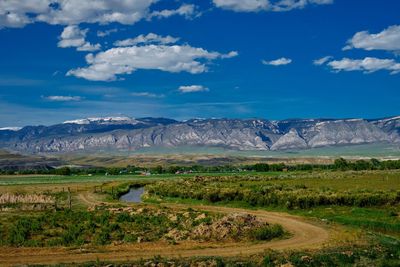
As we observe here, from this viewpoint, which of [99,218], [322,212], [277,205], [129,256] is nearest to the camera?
[129,256]

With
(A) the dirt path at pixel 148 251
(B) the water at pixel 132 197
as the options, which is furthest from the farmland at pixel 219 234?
(B) the water at pixel 132 197

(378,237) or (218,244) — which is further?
(378,237)

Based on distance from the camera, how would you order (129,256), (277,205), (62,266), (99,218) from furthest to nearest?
(277,205), (99,218), (129,256), (62,266)

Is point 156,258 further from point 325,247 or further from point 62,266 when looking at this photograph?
point 325,247

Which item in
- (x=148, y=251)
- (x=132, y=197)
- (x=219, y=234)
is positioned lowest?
(x=132, y=197)

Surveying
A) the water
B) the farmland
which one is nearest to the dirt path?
the farmland

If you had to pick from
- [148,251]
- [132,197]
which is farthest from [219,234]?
[132,197]

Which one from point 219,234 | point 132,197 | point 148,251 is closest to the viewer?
point 148,251

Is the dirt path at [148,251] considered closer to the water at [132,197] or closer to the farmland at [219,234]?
the farmland at [219,234]

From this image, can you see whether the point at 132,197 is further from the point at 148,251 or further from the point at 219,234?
the point at 148,251

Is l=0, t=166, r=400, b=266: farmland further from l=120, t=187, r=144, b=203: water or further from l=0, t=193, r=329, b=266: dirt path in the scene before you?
l=120, t=187, r=144, b=203: water

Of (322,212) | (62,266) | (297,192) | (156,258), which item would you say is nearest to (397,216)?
(322,212)
